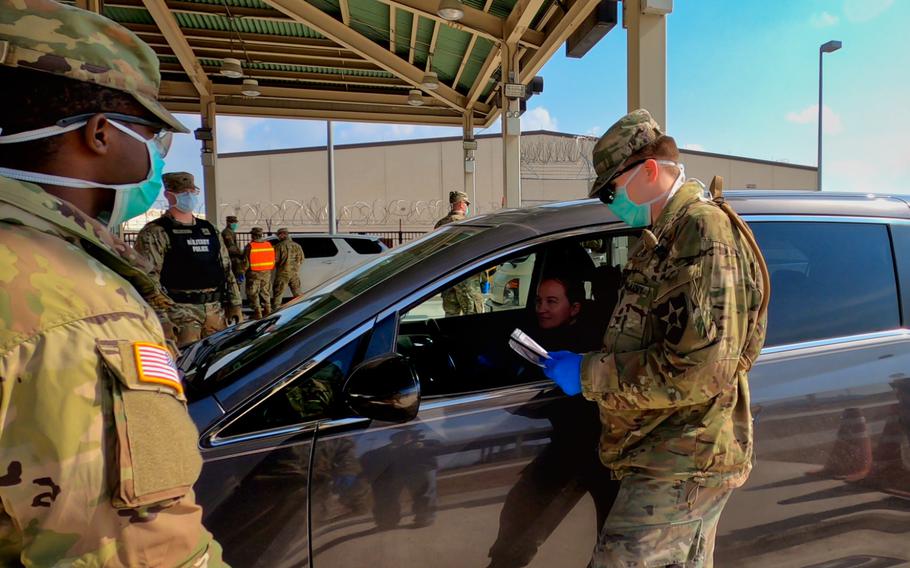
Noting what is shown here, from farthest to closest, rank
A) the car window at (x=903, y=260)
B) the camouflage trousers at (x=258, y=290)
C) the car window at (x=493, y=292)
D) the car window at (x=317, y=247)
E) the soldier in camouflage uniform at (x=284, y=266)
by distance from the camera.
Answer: the car window at (x=317, y=247) → the soldier in camouflage uniform at (x=284, y=266) → the camouflage trousers at (x=258, y=290) → the car window at (x=493, y=292) → the car window at (x=903, y=260)

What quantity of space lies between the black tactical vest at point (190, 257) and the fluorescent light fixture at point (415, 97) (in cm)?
760

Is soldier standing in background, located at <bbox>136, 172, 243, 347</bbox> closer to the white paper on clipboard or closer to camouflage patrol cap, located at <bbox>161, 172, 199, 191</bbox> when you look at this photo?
camouflage patrol cap, located at <bbox>161, 172, 199, 191</bbox>

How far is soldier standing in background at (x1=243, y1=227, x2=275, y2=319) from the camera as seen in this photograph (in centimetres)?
970

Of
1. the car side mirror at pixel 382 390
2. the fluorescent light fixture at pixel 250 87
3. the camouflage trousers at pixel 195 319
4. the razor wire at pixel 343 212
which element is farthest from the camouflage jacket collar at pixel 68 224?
the razor wire at pixel 343 212

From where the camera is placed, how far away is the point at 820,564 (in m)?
1.85

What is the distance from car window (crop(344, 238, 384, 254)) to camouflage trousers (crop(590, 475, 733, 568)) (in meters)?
11.1

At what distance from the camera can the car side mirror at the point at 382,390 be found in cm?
146

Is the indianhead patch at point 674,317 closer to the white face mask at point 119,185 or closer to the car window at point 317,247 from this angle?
the white face mask at point 119,185

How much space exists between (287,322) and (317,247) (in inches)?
414

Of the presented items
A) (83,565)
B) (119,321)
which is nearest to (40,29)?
(119,321)

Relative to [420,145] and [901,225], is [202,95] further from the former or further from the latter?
[420,145]

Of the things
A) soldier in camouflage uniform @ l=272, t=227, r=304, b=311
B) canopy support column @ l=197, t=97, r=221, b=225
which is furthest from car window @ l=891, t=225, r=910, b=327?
canopy support column @ l=197, t=97, r=221, b=225

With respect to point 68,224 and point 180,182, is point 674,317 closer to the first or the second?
point 68,224

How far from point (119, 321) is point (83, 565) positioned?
32cm
